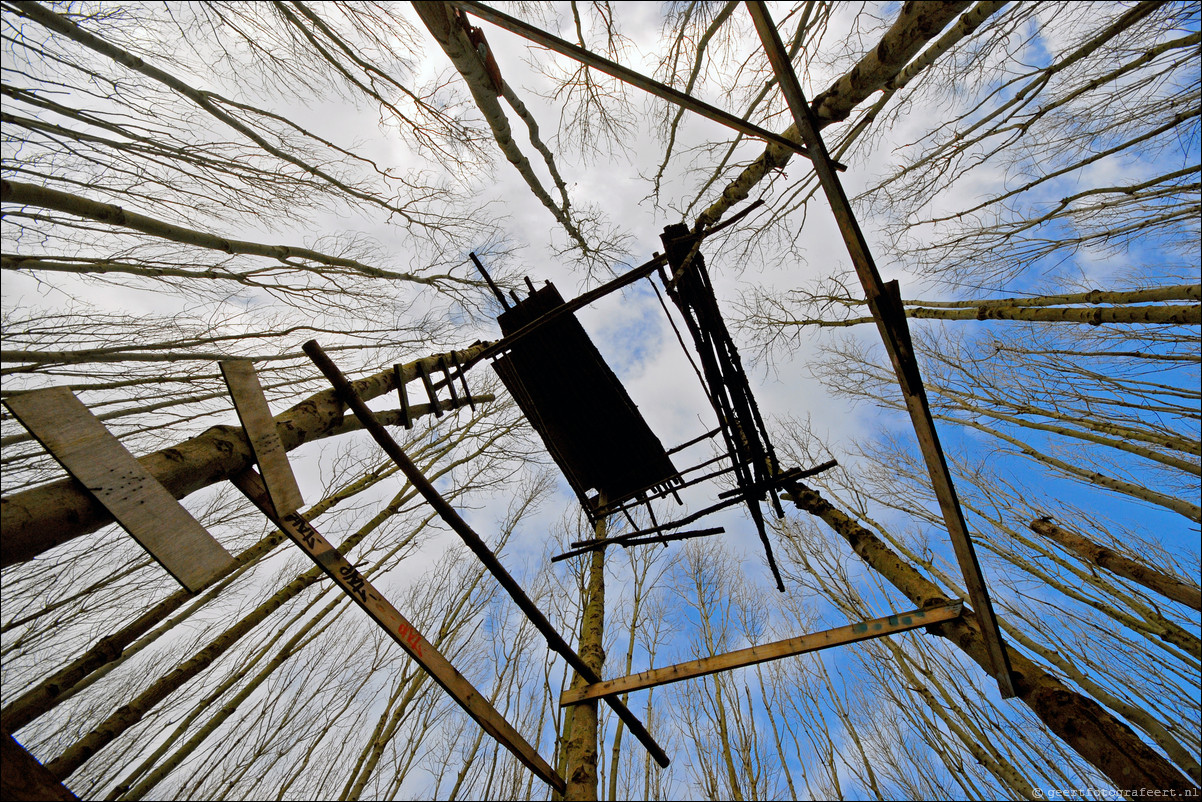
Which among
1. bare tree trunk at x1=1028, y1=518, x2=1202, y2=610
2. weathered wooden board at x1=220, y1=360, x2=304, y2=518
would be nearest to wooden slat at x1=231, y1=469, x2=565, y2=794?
weathered wooden board at x1=220, y1=360, x2=304, y2=518

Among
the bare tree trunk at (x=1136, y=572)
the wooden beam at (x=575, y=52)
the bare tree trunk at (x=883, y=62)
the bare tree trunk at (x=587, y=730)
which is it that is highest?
the wooden beam at (x=575, y=52)

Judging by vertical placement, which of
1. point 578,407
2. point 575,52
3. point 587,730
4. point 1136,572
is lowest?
point 1136,572

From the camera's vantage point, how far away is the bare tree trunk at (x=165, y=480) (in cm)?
140

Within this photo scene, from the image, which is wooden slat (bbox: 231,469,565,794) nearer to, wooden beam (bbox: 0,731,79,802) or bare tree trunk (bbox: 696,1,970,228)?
wooden beam (bbox: 0,731,79,802)

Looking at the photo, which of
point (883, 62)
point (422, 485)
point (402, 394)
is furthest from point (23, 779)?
point (883, 62)

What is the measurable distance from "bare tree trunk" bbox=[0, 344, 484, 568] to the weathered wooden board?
111 mm

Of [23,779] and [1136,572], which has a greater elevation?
[23,779]

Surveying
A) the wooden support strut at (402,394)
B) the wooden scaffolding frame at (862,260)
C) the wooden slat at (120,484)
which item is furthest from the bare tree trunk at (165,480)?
the wooden scaffolding frame at (862,260)

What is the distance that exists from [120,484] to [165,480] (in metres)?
0.19

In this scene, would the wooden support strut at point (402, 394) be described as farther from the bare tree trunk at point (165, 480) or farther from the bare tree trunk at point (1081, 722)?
the bare tree trunk at point (1081, 722)

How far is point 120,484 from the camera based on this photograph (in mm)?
1562

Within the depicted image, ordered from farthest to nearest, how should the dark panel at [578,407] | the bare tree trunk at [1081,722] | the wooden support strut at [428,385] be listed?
the dark panel at [578,407] → the wooden support strut at [428,385] → the bare tree trunk at [1081,722]

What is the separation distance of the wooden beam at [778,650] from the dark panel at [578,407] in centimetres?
210

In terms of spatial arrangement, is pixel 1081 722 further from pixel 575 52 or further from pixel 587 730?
pixel 575 52
